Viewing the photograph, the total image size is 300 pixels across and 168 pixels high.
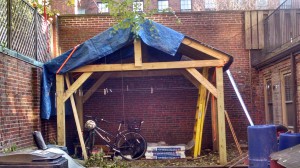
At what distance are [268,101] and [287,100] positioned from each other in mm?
1761

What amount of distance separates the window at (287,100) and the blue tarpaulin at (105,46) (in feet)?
10.3

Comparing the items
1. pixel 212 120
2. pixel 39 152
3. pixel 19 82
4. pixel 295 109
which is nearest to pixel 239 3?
pixel 212 120

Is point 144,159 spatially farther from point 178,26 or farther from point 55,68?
point 178,26

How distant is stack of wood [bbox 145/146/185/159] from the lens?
10.8m

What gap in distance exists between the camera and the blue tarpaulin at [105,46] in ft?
31.3

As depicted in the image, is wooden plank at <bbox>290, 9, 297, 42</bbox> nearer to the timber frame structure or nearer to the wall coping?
the timber frame structure

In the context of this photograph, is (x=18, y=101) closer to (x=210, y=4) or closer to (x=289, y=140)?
(x=289, y=140)

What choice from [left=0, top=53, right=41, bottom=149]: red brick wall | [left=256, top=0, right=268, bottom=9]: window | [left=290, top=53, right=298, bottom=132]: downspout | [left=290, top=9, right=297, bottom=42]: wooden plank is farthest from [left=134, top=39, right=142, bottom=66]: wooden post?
[left=256, top=0, right=268, bottom=9]: window

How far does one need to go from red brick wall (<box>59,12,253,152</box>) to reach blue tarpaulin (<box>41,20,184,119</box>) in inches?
116

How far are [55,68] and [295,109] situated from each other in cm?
600

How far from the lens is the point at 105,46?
982 centimetres

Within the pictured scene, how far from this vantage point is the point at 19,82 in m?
8.34

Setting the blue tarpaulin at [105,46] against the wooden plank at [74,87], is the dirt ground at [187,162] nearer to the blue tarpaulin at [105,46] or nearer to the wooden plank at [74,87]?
the wooden plank at [74,87]

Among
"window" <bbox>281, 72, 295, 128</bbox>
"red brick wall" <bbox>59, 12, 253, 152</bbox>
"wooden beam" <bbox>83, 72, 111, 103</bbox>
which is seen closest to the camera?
"window" <bbox>281, 72, 295, 128</bbox>
